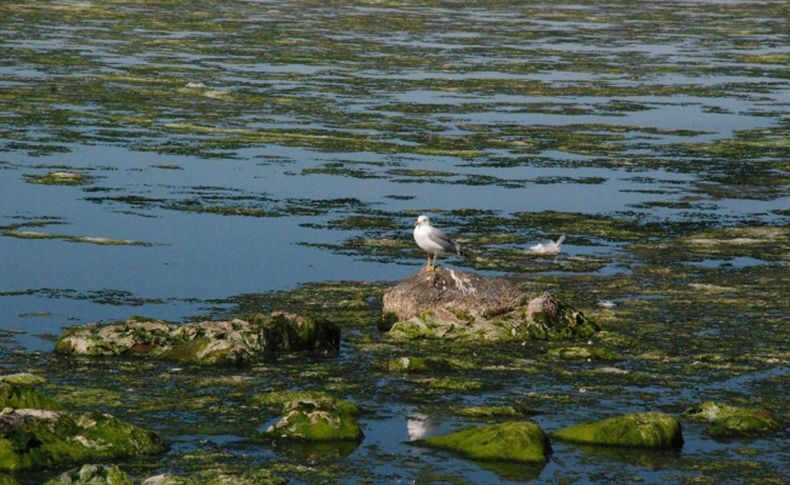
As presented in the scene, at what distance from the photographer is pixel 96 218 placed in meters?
21.4

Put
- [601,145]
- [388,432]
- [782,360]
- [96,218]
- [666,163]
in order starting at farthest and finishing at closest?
[601,145]
[666,163]
[96,218]
[782,360]
[388,432]

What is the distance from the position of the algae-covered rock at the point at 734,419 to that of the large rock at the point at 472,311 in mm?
2983

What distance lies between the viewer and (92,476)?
33.4ft

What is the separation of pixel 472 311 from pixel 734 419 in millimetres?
4299

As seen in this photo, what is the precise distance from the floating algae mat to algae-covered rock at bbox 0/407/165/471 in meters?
0.07

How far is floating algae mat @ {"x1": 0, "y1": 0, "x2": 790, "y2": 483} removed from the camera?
12.1 metres

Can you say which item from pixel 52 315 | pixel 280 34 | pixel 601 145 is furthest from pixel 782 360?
pixel 280 34

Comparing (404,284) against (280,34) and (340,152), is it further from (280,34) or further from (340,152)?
(280,34)

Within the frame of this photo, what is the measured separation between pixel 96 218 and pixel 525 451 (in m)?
11.3

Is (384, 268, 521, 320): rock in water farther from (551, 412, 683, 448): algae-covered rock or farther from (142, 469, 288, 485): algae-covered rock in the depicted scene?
(142, 469, 288, 485): algae-covered rock

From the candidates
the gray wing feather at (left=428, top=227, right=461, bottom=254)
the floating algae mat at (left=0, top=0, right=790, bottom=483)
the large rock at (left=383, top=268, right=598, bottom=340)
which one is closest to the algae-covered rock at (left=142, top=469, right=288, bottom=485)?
the floating algae mat at (left=0, top=0, right=790, bottom=483)

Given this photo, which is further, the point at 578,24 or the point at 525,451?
the point at 578,24

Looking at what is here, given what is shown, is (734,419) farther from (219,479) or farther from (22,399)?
(22,399)

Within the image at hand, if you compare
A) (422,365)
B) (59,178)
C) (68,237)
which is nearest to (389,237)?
(68,237)
